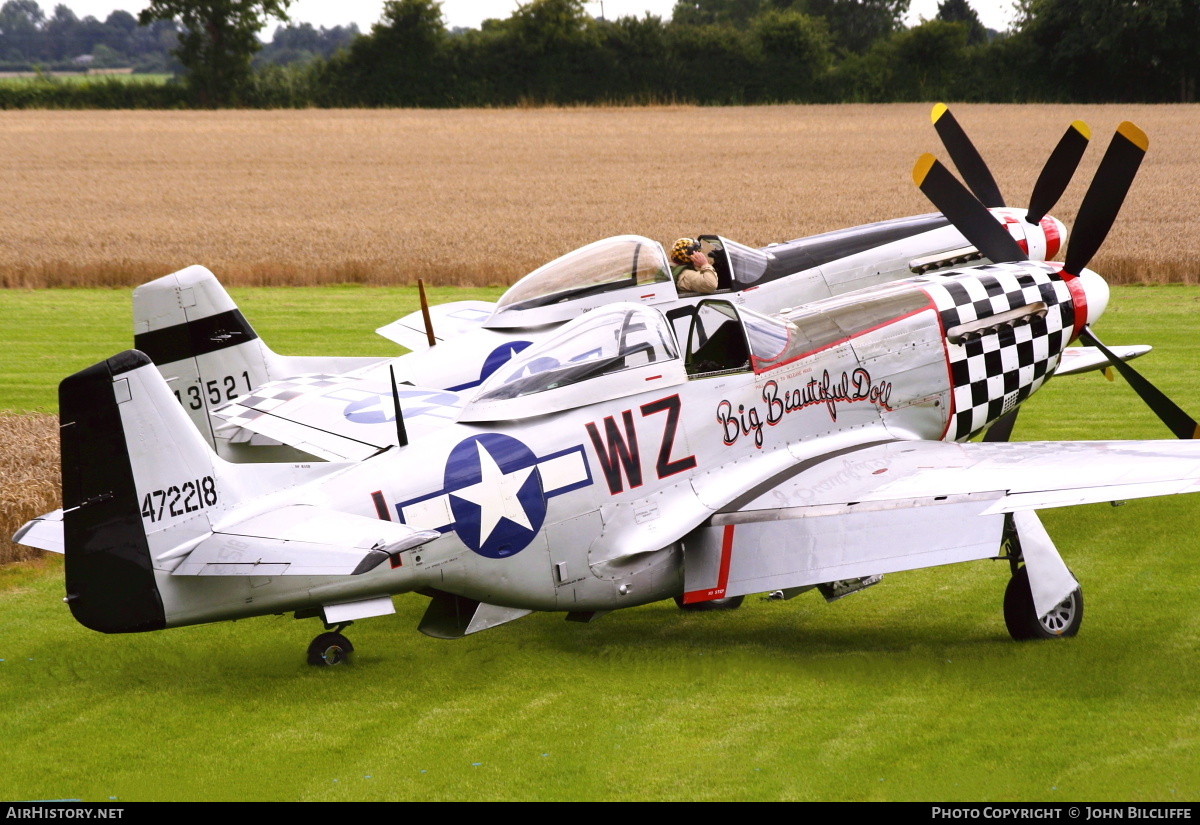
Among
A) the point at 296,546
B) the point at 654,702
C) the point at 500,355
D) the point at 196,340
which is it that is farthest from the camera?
the point at 196,340

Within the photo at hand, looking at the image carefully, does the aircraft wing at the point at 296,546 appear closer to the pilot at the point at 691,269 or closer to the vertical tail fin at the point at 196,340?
the vertical tail fin at the point at 196,340

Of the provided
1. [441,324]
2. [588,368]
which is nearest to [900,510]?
[588,368]

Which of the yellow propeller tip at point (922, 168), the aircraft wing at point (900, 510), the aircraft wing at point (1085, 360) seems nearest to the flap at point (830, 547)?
the aircraft wing at point (900, 510)

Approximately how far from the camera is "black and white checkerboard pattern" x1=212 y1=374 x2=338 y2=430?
961 centimetres

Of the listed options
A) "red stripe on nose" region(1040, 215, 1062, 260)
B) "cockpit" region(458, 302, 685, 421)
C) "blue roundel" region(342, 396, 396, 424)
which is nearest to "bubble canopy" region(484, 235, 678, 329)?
"blue roundel" region(342, 396, 396, 424)

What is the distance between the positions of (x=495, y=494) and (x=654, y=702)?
1.39 m

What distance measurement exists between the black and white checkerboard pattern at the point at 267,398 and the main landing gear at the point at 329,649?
2576mm

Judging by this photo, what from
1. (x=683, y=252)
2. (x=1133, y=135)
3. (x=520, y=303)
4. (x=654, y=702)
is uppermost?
(x=1133, y=135)

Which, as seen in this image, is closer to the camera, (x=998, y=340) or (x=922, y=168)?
(x=998, y=340)

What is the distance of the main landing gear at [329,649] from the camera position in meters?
7.31

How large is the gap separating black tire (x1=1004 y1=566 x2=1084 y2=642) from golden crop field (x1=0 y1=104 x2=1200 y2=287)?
51.7 feet

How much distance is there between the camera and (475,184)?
40594 millimetres

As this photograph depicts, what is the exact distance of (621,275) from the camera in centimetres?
1038

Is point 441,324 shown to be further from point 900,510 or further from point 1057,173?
point 900,510
